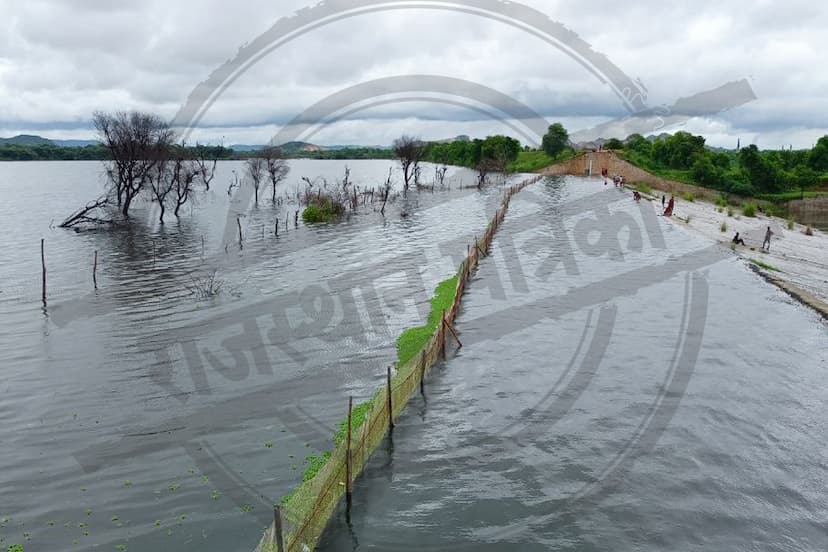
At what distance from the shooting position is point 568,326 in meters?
30.1

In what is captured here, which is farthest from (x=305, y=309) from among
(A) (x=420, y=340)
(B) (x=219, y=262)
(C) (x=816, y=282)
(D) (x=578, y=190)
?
(D) (x=578, y=190)

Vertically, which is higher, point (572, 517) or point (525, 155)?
point (525, 155)

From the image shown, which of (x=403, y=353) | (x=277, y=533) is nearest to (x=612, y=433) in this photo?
(x=403, y=353)

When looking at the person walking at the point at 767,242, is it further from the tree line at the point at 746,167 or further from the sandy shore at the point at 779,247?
the tree line at the point at 746,167

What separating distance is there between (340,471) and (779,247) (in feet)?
173

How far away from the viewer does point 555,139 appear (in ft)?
538

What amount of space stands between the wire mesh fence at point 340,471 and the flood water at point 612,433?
564 mm

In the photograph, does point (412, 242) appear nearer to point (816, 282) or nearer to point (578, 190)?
point (816, 282)

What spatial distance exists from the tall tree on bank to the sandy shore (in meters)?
82.6

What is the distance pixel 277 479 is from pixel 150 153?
60006 mm

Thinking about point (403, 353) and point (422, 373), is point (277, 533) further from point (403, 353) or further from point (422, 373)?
point (403, 353)

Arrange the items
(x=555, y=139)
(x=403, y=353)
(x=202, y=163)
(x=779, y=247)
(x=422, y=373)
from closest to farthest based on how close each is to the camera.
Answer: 1. (x=422, y=373)
2. (x=403, y=353)
3. (x=779, y=247)
4. (x=202, y=163)
5. (x=555, y=139)

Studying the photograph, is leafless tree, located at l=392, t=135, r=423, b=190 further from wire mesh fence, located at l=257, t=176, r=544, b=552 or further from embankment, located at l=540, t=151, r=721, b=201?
wire mesh fence, located at l=257, t=176, r=544, b=552

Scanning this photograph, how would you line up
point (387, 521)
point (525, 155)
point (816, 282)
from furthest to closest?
point (525, 155)
point (816, 282)
point (387, 521)
